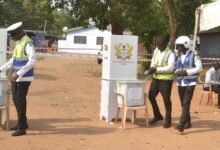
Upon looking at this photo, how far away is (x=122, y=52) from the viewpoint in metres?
9.70

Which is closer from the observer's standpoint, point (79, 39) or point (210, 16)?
point (210, 16)

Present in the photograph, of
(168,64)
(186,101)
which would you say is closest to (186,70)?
(168,64)

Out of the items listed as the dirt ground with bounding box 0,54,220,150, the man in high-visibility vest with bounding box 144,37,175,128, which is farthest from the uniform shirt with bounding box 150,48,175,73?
the dirt ground with bounding box 0,54,220,150

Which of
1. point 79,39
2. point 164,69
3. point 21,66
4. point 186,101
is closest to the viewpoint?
point 21,66

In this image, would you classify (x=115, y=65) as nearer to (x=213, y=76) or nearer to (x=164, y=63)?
(x=164, y=63)

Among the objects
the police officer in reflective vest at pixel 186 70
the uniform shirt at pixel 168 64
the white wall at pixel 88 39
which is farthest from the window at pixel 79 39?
the police officer in reflective vest at pixel 186 70

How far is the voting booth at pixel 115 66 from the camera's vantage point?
31.5ft

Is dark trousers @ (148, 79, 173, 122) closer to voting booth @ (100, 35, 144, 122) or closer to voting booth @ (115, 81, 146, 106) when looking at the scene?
voting booth @ (115, 81, 146, 106)

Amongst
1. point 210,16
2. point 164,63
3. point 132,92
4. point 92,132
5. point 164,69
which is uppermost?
point 210,16

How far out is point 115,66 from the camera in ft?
31.6

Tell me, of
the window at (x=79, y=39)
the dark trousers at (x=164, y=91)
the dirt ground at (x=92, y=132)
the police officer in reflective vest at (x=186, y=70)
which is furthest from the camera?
the window at (x=79, y=39)

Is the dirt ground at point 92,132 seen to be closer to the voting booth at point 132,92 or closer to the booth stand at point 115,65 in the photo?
the booth stand at point 115,65

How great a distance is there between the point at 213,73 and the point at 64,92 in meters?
4.48

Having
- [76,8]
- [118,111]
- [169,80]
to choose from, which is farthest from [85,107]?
[76,8]
